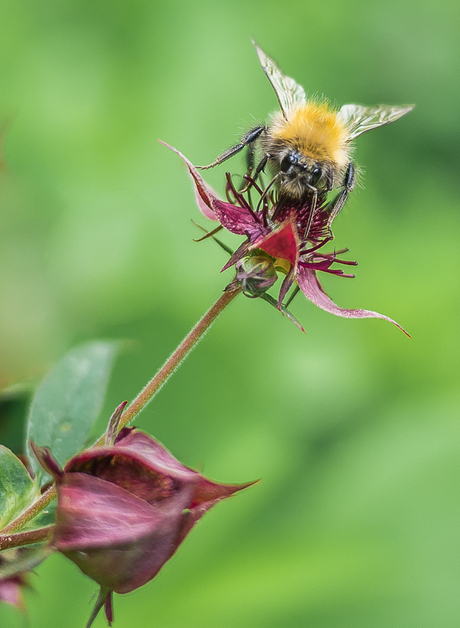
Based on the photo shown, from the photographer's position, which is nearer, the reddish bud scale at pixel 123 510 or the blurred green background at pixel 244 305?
the reddish bud scale at pixel 123 510

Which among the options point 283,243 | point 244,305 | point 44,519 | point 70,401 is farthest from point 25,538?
point 244,305

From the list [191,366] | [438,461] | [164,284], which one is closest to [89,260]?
[164,284]

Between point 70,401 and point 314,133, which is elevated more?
point 314,133

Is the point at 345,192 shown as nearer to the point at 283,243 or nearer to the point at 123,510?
the point at 283,243

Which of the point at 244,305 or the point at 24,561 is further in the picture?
the point at 244,305

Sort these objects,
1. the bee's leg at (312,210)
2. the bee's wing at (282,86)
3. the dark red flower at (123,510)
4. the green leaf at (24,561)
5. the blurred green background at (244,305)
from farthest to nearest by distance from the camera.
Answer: the blurred green background at (244,305) → the bee's wing at (282,86) → the bee's leg at (312,210) → the green leaf at (24,561) → the dark red flower at (123,510)

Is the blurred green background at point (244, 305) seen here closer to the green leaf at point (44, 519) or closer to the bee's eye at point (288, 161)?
the green leaf at point (44, 519)

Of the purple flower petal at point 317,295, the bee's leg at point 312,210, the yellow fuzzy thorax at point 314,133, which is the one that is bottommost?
the purple flower petal at point 317,295

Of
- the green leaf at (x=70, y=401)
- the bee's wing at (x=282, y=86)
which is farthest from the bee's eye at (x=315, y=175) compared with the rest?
the green leaf at (x=70, y=401)
